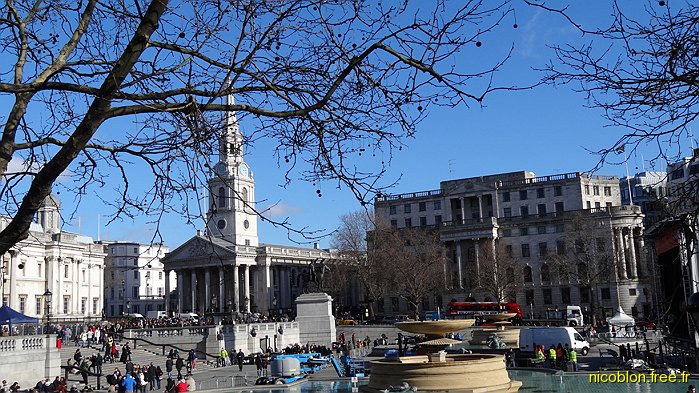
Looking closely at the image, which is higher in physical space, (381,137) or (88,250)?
(88,250)

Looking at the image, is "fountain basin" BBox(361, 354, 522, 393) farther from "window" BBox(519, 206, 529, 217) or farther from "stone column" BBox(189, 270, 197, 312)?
"stone column" BBox(189, 270, 197, 312)

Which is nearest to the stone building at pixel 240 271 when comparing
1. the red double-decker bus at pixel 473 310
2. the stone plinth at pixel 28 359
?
the red double-decker bus at pixel 473 310

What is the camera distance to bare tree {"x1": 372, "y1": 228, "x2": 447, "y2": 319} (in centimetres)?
7994

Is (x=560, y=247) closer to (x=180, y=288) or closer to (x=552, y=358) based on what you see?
(x=552, y=358)

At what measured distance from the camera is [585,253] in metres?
78.6

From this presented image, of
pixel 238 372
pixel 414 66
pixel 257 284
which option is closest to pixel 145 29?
pixel 414 66

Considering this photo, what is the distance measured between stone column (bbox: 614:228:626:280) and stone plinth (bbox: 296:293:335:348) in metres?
40.1

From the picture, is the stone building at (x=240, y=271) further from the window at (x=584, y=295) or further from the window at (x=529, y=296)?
the window at (x=584, y=295)

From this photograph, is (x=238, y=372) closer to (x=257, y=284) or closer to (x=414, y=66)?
(x=414, y=66)

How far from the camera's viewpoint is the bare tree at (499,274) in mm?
80938

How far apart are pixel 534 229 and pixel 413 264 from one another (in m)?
18.5

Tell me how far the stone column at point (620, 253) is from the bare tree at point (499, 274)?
11231 millimetres

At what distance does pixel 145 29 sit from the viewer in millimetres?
5727

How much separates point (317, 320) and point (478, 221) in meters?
39.0
